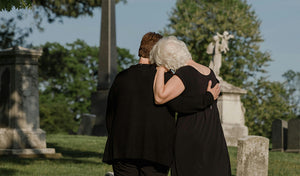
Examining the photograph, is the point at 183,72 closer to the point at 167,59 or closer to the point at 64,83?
the point at 167,59

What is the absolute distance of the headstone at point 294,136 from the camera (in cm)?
1867

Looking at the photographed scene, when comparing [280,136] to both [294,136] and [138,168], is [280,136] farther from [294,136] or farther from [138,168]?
[138,168]

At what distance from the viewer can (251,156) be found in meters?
7.95

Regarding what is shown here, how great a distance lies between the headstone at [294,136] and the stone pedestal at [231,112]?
194 centimetres

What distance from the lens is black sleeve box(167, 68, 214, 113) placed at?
400cm

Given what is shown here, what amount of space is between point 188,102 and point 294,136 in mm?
15606

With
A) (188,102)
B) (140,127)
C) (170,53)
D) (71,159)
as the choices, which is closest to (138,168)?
(140,127)

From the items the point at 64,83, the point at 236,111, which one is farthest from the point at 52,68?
the point at 64,83

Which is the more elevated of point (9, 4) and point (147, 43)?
point (9, 4)

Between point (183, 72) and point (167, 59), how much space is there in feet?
0.53

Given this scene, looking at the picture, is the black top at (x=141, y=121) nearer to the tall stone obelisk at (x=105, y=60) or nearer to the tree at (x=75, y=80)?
the tall stone obelisk at (x=105, y=60)

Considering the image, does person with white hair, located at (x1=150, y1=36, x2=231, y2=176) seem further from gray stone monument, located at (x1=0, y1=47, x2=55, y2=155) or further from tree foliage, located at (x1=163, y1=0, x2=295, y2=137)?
tree foliage, located at (x1=163, y1=0, x2=295, y2=137)

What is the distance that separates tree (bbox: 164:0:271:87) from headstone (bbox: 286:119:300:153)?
1792 cm

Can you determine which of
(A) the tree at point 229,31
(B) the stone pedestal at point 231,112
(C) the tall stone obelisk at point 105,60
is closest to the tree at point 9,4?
(B) the stone pedestal at point 231,112
